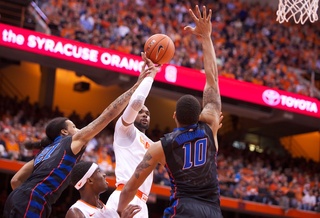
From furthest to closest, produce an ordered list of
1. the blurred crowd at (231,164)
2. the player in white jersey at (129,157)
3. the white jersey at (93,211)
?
the blurred crowd at (231,164), the player in white jersey at (129,157), the white jersey at (93,211)

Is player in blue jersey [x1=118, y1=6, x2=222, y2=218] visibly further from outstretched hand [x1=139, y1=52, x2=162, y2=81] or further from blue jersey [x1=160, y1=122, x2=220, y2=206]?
outstretched hand [x1=139, y1=52, x2=162, y2=81]

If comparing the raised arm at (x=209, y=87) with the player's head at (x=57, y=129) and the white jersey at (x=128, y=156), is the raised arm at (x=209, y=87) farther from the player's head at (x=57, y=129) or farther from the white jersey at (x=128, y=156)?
the player's head at (x=57, y=129)

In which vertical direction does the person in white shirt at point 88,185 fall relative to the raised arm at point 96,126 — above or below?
below

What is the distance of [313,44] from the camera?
86.5 feet

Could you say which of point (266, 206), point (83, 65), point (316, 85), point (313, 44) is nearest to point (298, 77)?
point (316, 85)

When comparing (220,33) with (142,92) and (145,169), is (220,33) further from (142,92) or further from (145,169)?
(145,169)

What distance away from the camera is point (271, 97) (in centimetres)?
2070

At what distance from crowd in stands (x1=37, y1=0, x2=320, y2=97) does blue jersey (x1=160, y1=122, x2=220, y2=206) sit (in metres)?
14.1

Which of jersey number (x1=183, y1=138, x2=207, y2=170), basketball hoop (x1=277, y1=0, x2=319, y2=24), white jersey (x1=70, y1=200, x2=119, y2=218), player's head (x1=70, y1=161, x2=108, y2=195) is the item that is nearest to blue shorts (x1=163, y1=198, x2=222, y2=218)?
jersey number (x1=183, y1=138, x2=207, y2=170)

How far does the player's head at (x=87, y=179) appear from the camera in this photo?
597 cm

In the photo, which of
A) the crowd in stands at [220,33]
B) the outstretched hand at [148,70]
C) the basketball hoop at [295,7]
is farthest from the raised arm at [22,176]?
the crowd in stands at [220,33]

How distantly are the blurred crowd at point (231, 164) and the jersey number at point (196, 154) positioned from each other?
10.2 meters

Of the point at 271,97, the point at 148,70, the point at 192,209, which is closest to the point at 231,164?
the point at 271,97

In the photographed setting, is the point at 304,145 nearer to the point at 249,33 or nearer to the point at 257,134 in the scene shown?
the point at 257,134
